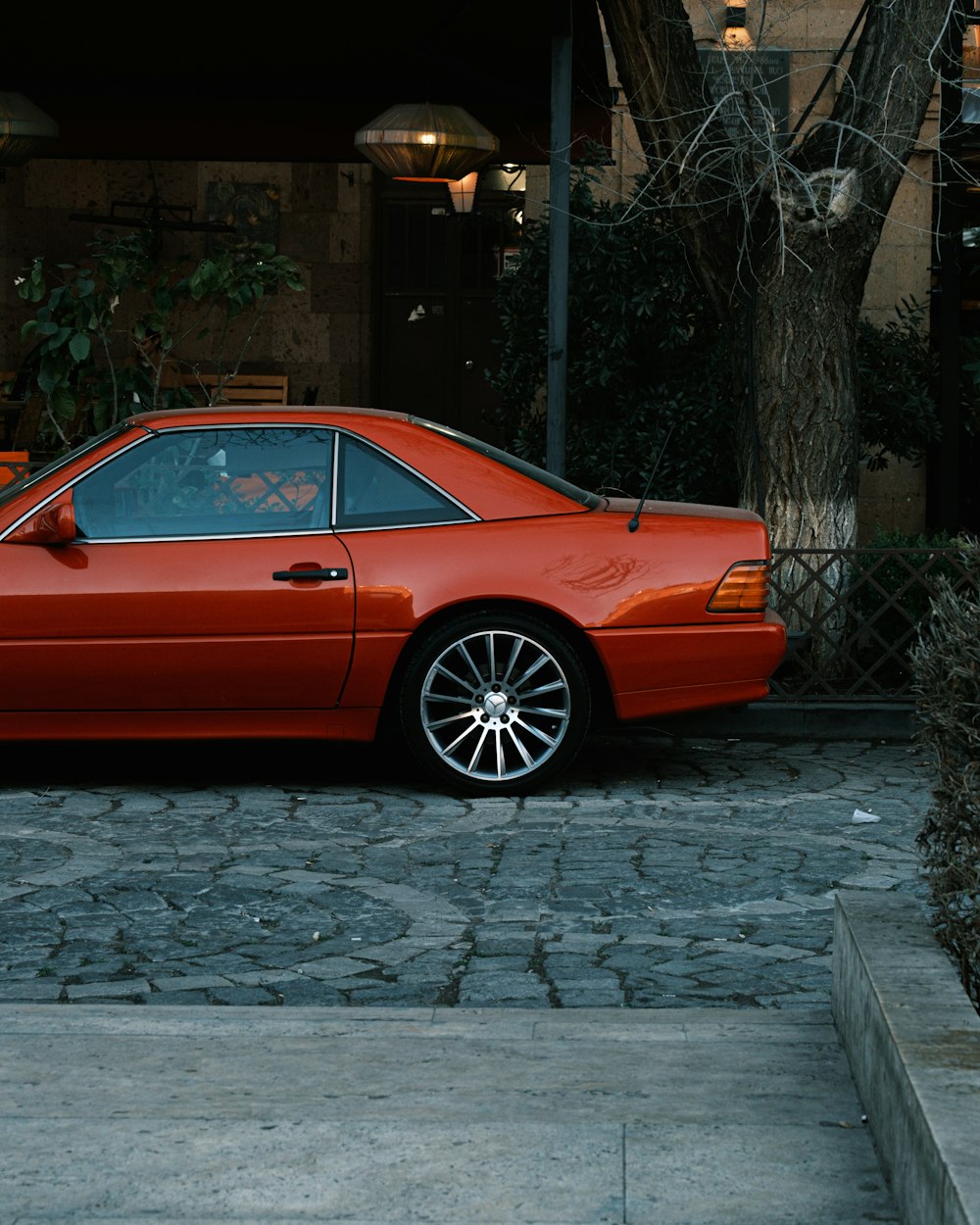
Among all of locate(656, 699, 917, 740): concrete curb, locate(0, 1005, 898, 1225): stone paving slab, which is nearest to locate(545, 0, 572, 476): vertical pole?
locate(656, 699, 917, 740): concrete curb

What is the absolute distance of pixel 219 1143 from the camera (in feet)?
11.8

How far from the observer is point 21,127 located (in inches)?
492

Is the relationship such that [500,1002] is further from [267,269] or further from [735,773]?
[267,269]

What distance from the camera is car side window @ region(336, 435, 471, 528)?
792cm

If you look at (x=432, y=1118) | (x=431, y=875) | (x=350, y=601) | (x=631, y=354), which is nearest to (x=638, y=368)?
(x=631, y=354)

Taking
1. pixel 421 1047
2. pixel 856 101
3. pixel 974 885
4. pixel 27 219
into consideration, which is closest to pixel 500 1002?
pixel 421 1047

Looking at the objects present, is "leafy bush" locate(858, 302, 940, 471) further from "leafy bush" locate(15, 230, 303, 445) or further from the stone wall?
the stone wall

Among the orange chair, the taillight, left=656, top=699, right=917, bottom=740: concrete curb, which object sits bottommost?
left=656, top=699, right=917, bottom=740: concrete curb

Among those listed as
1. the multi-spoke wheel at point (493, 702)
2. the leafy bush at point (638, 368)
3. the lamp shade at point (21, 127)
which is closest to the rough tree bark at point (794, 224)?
the leafy bush at point (638, 368)

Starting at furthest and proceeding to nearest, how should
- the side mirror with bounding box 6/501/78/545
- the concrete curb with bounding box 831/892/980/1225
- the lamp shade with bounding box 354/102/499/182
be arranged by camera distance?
1. the lamp shade with bounding box 354/102/499/182
2. the side mirror with bounding box 6/501/78/545
3. the concrete curb with bounding box 831/892/980/1225

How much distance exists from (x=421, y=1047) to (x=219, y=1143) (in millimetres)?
771

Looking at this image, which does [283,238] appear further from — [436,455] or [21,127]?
[436,455]

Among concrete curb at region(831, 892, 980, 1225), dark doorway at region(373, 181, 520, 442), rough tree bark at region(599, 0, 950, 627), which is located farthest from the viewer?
dark doorway at region(373, 181, 520, 442)

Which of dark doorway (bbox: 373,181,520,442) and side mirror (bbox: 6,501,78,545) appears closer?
side mirror (bbox: 6,501,78,545)
